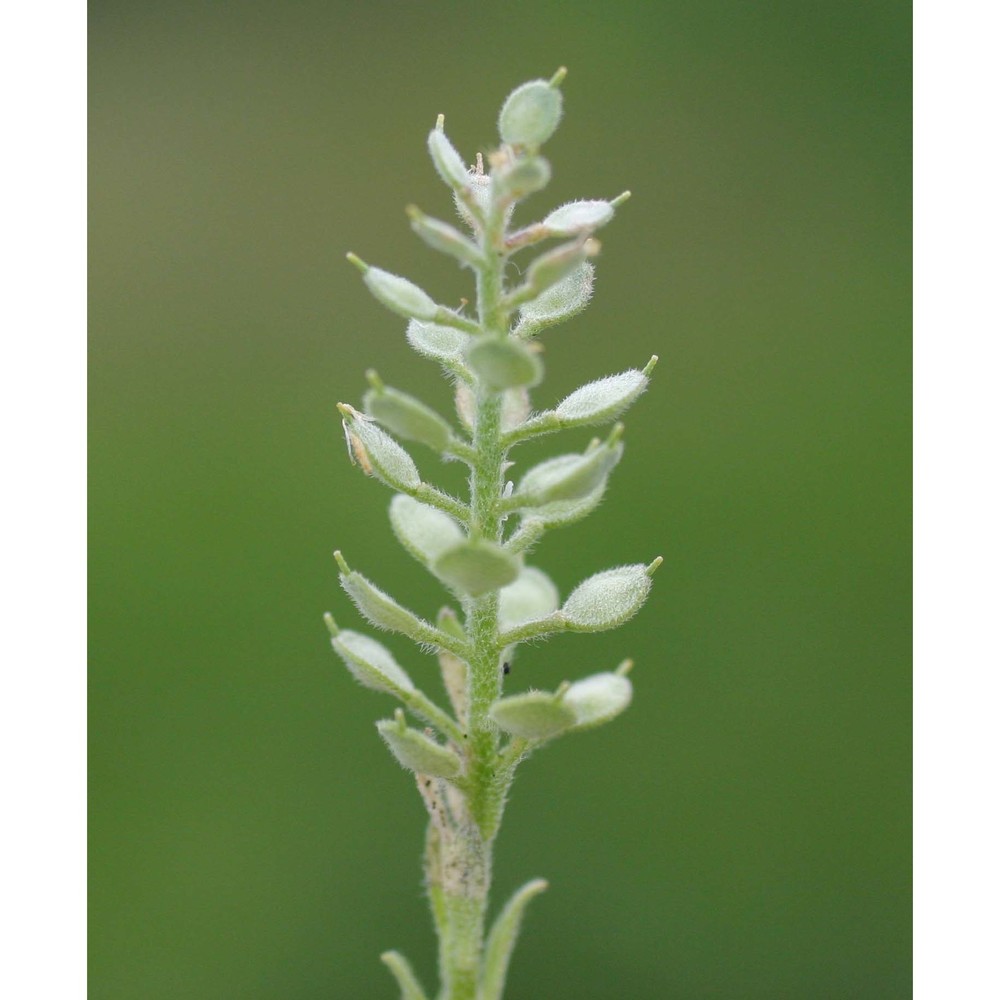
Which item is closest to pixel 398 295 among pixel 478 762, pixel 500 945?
pixel 478 762

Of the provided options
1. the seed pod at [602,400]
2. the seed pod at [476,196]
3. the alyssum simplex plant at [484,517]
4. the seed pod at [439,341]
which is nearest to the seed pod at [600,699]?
the alyssum simplex plant at [484,517]

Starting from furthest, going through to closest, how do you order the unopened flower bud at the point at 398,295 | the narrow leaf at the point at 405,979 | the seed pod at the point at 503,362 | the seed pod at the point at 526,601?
the seed pod at the point at 526,601, the narrow leaf at the point at 405,979, the unopened flower bud at the point at 398,295, the seed pod at the point at 503,362

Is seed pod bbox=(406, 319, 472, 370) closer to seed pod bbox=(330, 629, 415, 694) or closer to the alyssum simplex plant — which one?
the alyssum simplex plant

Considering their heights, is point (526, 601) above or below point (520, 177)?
below

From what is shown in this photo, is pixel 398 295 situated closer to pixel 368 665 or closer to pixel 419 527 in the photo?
pixel 419 527

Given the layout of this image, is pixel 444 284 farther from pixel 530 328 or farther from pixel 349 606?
pixel 530 328

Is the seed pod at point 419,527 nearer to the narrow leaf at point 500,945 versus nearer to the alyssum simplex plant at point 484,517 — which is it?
the alyssum simplex plant at point 484,517
